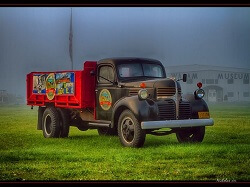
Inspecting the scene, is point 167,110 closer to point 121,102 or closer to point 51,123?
point 121,102

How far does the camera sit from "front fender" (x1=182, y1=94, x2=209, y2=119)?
31.0 feet

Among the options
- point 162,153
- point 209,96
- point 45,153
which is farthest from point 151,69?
point 45,153

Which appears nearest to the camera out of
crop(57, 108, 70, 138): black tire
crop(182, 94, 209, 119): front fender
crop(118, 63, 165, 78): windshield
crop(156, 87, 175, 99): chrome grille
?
crop(156, 87, 175, 99): chrome grille

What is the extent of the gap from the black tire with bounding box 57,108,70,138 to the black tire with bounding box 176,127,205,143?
2497 mm

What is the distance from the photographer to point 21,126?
35.0ft

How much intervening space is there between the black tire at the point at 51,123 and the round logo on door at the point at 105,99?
1465 millimetres

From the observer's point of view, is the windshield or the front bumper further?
the windshield

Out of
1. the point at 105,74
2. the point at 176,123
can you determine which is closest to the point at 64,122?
the point at 105,74

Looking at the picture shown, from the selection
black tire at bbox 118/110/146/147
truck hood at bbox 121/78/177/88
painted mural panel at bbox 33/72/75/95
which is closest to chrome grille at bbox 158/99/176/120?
truck hood at bbox 121/78/177/88

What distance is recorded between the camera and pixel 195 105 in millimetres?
9492

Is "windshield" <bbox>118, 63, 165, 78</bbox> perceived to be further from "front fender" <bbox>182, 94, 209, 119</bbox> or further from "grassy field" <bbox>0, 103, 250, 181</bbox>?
"grassy field" <bbox>0, 103, 250, 181</bbox>

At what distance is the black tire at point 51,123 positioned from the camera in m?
10.8

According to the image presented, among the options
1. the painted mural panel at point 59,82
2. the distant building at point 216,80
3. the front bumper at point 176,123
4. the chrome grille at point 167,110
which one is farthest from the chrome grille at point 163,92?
the painted mural panel at point 59,82
